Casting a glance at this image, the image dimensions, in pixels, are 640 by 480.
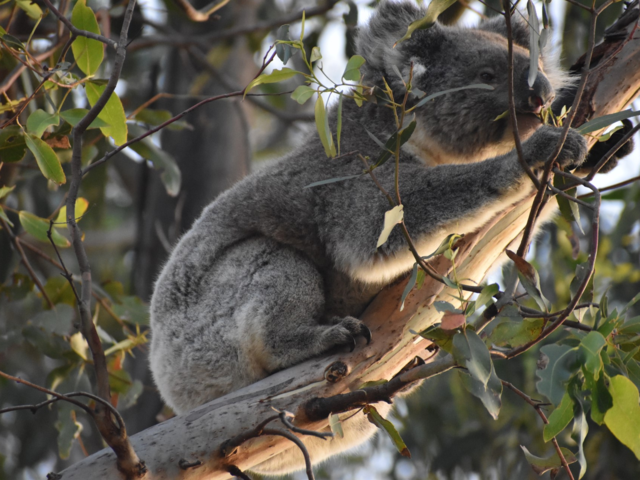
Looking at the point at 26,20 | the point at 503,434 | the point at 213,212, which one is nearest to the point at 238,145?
the point at 26,20

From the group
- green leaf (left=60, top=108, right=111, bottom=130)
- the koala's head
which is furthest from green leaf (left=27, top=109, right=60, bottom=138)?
the koala's head

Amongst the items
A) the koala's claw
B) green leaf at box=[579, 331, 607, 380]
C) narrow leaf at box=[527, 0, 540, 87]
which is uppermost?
narrow leaf at box=[527, 0, 540, 87]

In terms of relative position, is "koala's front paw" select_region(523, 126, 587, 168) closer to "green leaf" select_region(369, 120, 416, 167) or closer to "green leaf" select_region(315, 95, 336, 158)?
"green leaf" select_region(369, 120, 416, 167)

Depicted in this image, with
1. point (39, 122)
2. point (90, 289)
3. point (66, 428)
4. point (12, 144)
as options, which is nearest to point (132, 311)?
point (66, 428)

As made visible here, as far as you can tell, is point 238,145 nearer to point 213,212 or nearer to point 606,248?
point 213,212

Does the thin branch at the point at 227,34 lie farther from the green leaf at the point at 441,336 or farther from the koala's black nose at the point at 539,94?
the green leaf at the point at 441,336

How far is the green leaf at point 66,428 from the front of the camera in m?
2.60

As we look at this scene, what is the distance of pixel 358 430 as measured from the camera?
2707 mm

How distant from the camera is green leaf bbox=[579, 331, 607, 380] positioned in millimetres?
1279

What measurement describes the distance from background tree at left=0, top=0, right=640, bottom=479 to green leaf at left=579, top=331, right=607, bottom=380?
Result: 1.08 m

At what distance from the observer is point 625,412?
1396 millimetres

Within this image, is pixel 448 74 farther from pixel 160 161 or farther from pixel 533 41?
pixel 160 161

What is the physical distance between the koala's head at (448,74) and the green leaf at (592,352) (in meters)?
1.48

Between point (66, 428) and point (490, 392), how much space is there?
1824 millimetres
